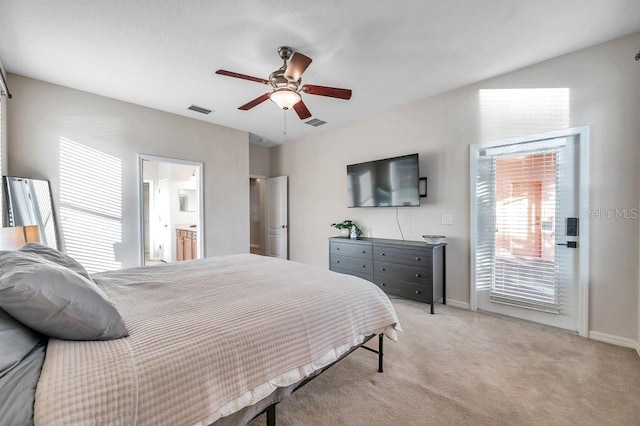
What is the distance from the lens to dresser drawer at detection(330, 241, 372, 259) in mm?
3900

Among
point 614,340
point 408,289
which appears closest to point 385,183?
point 408,289

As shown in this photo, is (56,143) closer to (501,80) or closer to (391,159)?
(391,159)

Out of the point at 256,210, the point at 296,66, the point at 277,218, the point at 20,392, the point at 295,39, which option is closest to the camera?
the point at 20,392

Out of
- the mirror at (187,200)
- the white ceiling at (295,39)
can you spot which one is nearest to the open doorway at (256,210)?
the mirror at (187,200)

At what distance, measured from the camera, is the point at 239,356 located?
45.6 inches

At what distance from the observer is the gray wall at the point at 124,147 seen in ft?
10.4

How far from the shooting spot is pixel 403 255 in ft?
11.5

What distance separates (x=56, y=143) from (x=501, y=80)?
5433mm

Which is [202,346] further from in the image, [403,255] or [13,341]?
[403,255]

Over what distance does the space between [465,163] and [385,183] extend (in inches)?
42.1

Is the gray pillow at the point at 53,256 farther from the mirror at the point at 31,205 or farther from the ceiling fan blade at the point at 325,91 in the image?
the ceiling fan blade at the point at 325,91

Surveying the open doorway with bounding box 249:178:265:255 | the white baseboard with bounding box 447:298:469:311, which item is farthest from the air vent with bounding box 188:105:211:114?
the white baseboard with bounding box 447:298:469:311

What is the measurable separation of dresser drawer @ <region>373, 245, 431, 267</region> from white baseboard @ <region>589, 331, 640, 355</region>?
1580 mm

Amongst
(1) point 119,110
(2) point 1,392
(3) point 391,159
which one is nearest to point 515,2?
(3) point 391,159
